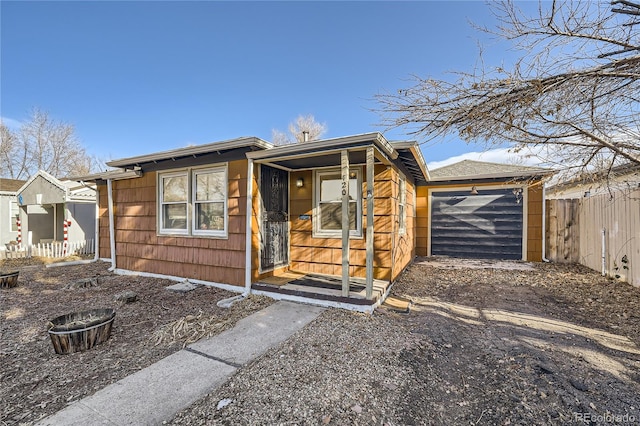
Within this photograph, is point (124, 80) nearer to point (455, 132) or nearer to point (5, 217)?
point (5, 217)

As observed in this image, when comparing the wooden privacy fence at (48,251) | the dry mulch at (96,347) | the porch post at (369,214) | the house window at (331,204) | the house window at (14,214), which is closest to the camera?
the dry mulch at (96,347)

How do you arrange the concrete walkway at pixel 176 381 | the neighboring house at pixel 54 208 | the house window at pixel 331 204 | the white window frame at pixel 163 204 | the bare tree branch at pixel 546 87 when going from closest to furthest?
the concrete walkway at pixel 176 381
the bare tree branch at pixel 546 87
the house window at pixel 331 204
the white window frame at pixel 163 204
the neighboring house at pixel 54 208

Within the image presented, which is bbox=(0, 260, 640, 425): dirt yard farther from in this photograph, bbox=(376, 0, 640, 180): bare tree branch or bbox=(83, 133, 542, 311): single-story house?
bbox=(376, 0, 640, 180): bare tree branch

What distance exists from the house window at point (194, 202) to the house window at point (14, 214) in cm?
1205

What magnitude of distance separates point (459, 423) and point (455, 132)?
286 centimetres

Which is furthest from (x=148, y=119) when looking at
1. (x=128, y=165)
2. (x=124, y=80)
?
(x=128, y=165)

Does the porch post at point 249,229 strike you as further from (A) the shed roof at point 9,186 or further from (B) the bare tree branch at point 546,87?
(A) the shed roof at point 9,186

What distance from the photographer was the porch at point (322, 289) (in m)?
4.12

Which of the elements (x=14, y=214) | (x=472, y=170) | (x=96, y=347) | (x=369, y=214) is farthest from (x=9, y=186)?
(x=472, y=170)

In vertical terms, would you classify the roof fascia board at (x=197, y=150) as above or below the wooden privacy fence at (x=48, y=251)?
above


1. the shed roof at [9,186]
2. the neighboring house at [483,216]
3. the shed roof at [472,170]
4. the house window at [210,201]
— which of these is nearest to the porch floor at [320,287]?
the house window at [210,201]

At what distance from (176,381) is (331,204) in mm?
3951

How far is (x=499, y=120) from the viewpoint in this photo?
3002 millimetres

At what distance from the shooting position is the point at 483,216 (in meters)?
8.65
